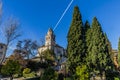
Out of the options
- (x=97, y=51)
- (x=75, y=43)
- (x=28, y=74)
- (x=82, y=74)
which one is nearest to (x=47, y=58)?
(x=28, y=74)

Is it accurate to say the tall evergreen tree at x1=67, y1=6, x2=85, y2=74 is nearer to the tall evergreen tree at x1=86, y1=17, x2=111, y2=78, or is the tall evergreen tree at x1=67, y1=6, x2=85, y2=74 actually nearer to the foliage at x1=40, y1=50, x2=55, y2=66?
the tall evergreen tree at x1=86, y1=17, x2=111, y2=78

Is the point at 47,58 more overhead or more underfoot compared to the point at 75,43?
more overhead

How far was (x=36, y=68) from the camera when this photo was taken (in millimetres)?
61250

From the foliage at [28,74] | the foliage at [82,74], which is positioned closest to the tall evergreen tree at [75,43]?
the foliage at [82,74]

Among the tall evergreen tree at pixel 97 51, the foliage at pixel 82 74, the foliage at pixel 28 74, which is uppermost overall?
the tall evergreen tree at pixel 97 51

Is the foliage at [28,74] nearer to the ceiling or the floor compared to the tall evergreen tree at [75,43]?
nearer to the floor

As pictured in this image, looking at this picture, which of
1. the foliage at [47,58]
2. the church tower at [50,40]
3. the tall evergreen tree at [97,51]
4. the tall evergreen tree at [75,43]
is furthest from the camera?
the church tower at [50,40]

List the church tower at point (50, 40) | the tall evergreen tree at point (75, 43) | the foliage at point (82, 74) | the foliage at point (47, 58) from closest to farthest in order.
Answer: the foliage at point (82, 74) < the tall evergreen tree at point (75, 43) < the foliage at point (47, 58) < the church tower at point (50, 40)

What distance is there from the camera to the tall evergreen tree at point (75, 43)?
1454 inches

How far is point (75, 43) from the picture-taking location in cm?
3866

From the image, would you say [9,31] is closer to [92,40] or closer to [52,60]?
[92,40]

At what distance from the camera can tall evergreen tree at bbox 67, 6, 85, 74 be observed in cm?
3694

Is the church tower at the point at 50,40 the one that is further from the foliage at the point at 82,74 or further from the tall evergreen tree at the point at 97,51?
the foliage at the point at 82,74

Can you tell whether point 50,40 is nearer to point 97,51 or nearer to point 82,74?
point 97,51
